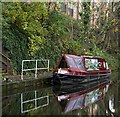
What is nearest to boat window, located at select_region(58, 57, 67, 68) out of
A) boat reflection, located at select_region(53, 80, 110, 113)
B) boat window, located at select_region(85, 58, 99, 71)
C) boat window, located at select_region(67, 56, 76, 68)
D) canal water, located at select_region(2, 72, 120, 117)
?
boat window, located at select_region(67, 56, 76, 68)

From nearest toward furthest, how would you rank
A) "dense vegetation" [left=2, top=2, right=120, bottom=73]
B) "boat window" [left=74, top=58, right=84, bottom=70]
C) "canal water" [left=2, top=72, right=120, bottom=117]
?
"canal water" [left=2, top=72, right=120, bottom=117]
"dense vegetation" [left=2, top=2, right=120, bottom=73]
"boat window" [left=74, top=58, right=84, bottom=70]

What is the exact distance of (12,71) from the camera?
48.7 ft

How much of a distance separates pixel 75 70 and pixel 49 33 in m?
4.62

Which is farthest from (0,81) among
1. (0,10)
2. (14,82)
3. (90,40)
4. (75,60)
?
(90,40)

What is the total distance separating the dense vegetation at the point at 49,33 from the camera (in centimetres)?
1535

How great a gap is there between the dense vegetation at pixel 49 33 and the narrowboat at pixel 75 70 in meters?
1.87

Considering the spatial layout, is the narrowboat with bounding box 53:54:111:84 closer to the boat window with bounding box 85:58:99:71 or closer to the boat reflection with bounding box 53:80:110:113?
the boat window with bounding box 85:58:99:71

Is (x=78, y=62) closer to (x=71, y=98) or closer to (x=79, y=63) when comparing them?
(x=79, y=63)

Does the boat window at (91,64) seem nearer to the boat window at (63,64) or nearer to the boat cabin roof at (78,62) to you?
the boat cabin roof at (78,62)

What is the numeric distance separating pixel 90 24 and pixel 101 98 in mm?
17419

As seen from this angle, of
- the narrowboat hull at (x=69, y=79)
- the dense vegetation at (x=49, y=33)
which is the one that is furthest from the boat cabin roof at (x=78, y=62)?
the dense vegetation at (x=49, y=33)

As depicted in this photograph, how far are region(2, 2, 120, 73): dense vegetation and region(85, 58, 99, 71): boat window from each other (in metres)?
2.12

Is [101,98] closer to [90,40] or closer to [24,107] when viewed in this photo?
[24,107]

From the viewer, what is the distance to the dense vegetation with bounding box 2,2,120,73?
15352mm
